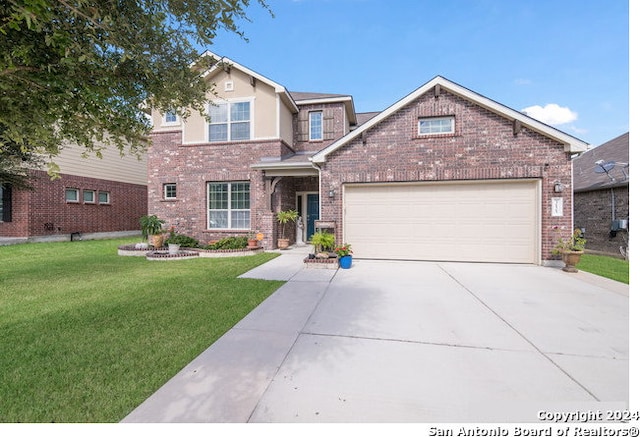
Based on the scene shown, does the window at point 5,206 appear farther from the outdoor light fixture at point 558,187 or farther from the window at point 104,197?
the outdoor light fixture at point 558,187

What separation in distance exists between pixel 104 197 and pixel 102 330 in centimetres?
1695

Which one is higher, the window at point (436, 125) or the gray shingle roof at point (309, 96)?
the gray shingle roof at point (309, 96)

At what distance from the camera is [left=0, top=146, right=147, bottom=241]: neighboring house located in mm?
13320

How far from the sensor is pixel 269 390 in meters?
2.47

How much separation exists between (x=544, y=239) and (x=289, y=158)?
9.20 metres

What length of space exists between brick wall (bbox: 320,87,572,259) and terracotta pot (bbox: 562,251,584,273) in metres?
0.66

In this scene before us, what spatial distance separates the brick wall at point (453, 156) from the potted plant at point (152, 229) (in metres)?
6.63

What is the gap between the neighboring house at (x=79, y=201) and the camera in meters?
13.3

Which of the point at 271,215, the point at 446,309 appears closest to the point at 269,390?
the point at 446,309

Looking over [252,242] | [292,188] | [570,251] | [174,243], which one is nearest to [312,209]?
[292,188]

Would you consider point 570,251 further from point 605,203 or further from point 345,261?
point 605,203

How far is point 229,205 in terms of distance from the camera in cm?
1169

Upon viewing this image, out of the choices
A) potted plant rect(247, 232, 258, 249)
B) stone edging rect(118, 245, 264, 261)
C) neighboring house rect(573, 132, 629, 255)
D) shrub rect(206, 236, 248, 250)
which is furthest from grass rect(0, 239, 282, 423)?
neighboring house rect(573, 132, 629, 255)

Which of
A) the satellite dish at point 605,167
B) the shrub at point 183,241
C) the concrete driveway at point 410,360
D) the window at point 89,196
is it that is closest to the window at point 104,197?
the window at point 89,196
